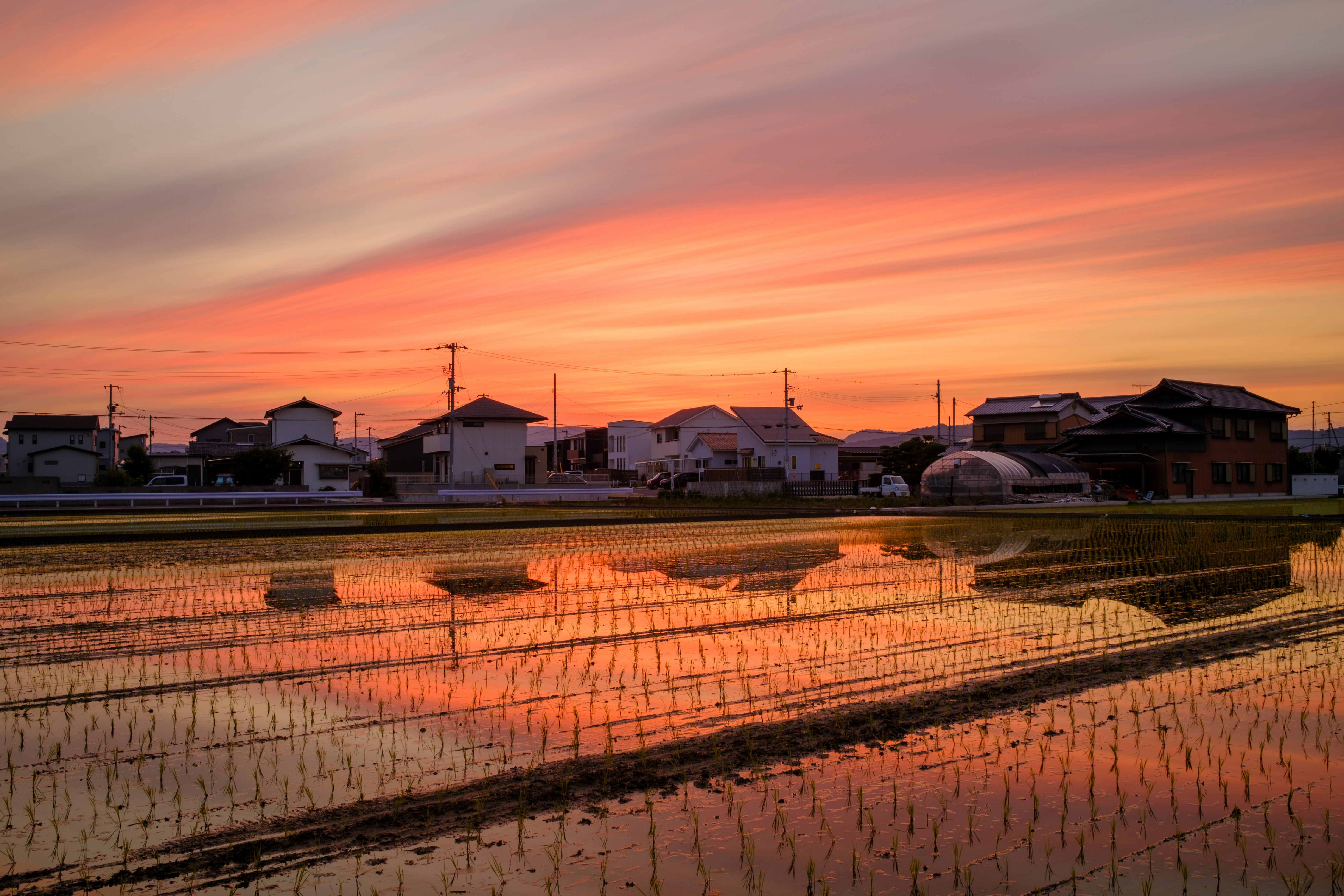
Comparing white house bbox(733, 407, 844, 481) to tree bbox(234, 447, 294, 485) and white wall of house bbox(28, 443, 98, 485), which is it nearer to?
tree bbox(234, 447, 294, 485)

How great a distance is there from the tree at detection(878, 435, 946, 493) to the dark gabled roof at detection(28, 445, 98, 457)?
157 ft

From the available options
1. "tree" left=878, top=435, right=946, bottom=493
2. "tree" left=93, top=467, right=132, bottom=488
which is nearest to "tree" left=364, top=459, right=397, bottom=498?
"tree" left=93, top=467, right=132, bottom=488

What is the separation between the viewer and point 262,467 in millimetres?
52906

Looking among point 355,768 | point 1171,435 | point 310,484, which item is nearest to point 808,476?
point 1171,435

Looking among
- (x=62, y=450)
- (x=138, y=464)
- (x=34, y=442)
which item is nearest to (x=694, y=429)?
(x=138, y=464)

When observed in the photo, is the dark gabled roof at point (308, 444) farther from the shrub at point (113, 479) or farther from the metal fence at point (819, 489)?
the metal fence at point (819, 489)

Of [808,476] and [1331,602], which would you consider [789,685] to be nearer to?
[1331,602]

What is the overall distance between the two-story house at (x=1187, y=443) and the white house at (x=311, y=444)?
130 feet

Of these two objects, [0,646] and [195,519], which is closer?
[0,646]

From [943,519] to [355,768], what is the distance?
27040 millimetres

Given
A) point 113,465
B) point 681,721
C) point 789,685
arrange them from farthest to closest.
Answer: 1. point 113,465
2. point 789,685
3. point 681,721

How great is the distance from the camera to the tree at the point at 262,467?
5291 cm

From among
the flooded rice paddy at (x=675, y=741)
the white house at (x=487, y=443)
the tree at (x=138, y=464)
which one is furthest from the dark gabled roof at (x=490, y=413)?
the flooded rice paddy at (x=675, y=741)

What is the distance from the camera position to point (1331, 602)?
1203 centimetres
